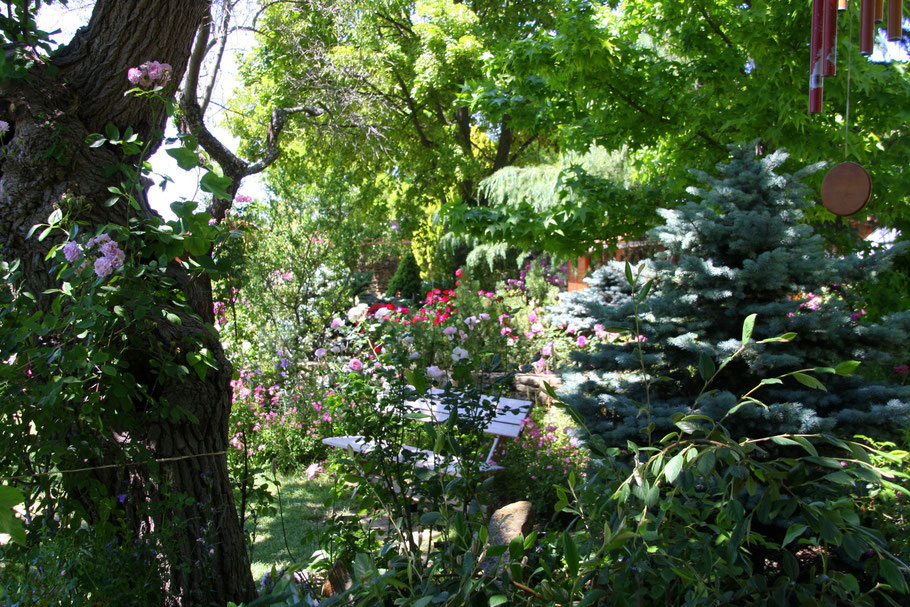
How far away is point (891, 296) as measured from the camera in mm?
4992

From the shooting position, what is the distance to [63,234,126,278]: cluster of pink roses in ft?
5.92

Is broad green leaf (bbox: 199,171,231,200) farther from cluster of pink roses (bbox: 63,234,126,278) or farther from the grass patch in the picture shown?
the grass patch

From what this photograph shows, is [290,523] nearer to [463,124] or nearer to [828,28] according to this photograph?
[828,28]

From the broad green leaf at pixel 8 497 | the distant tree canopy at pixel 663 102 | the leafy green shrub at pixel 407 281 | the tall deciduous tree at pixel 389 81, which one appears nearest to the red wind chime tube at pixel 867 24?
the distant tree canopy at pixel 663 102

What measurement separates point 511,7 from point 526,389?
9.87 meters

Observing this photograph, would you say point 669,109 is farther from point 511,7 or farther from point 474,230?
point 511,7

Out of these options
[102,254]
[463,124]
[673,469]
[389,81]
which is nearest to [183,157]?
[102,254]

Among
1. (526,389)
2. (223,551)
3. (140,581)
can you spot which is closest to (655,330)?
(223,551)

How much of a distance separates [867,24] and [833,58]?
228 mm

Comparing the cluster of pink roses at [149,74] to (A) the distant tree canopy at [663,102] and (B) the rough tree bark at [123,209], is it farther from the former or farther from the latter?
(A) the distant tree canopy at [663,102]

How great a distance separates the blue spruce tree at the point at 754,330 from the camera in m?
3.27

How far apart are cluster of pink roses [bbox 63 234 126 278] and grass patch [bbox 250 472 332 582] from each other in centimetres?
170

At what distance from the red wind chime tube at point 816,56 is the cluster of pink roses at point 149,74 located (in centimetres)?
250

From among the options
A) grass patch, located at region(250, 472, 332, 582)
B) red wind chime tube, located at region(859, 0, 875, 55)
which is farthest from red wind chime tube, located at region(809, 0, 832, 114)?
grass patch, located at region(250, 472, 332, 582)
